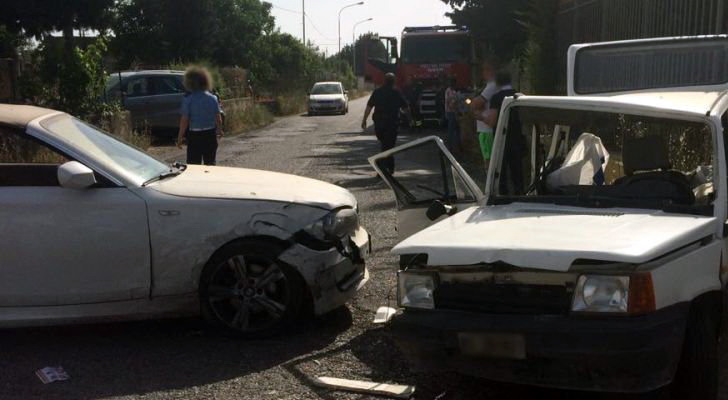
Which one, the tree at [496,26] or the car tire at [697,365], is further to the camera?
the tree at [496,26]

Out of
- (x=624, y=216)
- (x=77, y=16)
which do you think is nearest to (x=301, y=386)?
Answer: (x=624, y=216)

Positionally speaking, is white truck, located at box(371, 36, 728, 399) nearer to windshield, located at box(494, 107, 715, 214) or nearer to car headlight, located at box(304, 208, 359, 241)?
windshield, located at box(494, 107, 715, 214)

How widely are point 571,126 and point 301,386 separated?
2512mm

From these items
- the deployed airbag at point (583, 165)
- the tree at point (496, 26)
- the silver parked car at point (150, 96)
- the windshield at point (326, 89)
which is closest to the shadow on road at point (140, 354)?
the deployed airbag at point (583, 165)

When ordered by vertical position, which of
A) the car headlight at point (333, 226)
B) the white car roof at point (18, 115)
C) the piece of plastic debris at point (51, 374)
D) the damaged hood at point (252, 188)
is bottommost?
the piece of plastic debris at point (51, 374)

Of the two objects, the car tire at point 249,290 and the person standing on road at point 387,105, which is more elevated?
the person standing on road at point 387,105

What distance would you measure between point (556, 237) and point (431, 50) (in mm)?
22671

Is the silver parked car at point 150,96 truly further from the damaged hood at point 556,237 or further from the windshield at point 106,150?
the damaged hood at point 556,237

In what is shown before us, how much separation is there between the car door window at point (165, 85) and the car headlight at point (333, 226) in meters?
16.3

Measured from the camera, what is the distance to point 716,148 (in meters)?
4.47

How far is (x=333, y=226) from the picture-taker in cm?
545

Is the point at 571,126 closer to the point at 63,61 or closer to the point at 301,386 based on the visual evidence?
Result: the point at 301,386

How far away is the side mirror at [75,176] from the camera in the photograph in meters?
5.07

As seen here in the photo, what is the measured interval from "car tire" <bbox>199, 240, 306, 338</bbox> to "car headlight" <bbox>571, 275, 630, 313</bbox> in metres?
2.11
